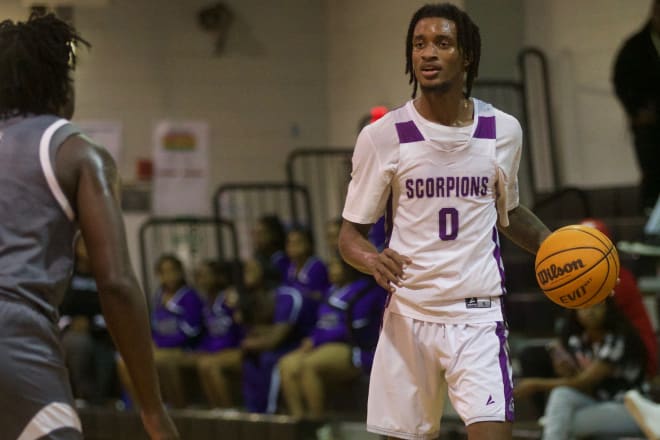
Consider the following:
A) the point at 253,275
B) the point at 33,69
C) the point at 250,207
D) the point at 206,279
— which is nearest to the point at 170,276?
the point at 206,279

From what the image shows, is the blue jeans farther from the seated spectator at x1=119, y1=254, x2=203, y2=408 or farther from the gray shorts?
the seated spectator at x1=119, y1=254, x2=203, y2=408

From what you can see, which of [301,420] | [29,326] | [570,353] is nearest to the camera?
[29,326]

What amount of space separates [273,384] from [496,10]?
4.34m

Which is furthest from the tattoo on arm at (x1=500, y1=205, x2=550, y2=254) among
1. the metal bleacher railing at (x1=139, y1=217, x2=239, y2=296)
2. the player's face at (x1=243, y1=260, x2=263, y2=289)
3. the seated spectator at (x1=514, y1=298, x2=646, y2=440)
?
the metal bleacher railing at (x1=139, y1=217, x2=239, y2=296)

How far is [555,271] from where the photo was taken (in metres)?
3.88

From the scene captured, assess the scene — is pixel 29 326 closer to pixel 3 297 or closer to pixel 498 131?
pixel 3 297

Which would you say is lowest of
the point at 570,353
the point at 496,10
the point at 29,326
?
the point at 570,353

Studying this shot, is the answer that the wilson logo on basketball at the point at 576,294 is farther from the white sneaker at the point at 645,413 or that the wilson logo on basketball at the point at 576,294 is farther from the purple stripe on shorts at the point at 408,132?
the white sneaker at the point at 645,413

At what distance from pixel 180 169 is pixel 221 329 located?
282cm

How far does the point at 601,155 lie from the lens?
9.38 meters

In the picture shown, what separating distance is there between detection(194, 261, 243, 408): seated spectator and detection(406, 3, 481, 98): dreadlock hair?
18.6ft

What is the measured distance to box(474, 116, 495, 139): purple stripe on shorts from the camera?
13.0 ft

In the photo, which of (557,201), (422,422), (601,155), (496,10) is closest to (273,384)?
(557,201)

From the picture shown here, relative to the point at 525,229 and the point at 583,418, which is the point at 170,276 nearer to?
the point at 583,418
